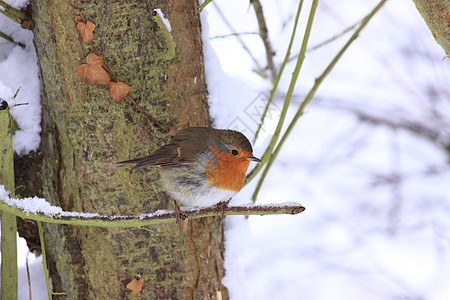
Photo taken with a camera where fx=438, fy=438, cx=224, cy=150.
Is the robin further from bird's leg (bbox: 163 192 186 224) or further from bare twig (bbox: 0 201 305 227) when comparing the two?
bare twig (bbox: 0 201 305 227)

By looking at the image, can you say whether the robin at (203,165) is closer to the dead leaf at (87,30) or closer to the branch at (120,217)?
the branch at (120,217)

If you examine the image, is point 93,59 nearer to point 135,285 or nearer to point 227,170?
point 227,170

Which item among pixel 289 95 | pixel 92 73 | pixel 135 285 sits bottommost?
pixel 135 285

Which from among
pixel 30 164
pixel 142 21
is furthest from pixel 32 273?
pixel 142 21

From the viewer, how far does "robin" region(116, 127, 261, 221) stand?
1.97 m

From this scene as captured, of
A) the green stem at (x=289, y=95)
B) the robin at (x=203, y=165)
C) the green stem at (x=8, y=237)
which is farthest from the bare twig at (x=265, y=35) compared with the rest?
the green stem at (x=8, y=237)

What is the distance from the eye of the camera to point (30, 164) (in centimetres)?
210

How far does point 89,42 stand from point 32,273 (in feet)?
3.85

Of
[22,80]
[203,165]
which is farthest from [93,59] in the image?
[203,165]

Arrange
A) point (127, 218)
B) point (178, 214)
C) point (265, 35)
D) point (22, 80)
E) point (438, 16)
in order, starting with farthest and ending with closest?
point (265, 35) → point (22, 80) → point (178, 214) → point (127, 218) → point (438, 16)

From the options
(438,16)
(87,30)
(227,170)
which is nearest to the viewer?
(438,16)

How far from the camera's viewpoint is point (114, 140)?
1.96 metres

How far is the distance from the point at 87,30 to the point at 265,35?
130 cm

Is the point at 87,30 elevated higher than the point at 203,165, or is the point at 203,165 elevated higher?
the point at 87,30
